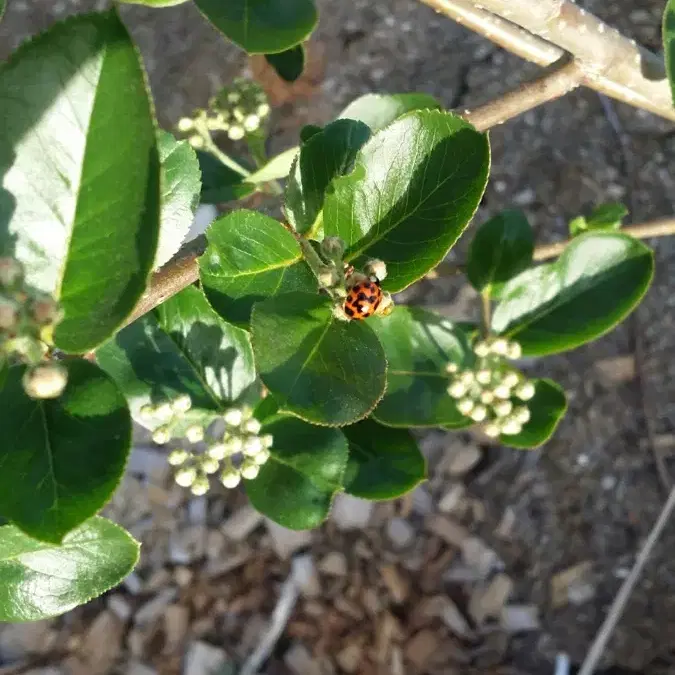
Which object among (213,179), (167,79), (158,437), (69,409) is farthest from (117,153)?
(167,79)

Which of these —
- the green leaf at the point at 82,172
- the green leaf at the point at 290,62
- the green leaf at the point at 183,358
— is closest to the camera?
the green leaf at the point at 82,172

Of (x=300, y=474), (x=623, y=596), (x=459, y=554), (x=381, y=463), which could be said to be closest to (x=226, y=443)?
(x=300, y=474)

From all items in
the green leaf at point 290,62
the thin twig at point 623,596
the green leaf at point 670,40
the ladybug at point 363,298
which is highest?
the green leaf at point 670,40

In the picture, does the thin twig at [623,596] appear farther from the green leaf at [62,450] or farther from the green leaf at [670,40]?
the green leaf at [62,450]

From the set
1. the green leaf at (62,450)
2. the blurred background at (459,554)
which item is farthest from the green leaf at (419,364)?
the blurred background at (459,554)

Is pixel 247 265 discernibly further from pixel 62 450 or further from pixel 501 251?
pixel 501 251

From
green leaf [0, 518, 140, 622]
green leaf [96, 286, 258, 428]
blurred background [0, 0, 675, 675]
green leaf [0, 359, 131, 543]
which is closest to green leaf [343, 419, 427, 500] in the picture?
green leaf [96, 286, 258, 428]
